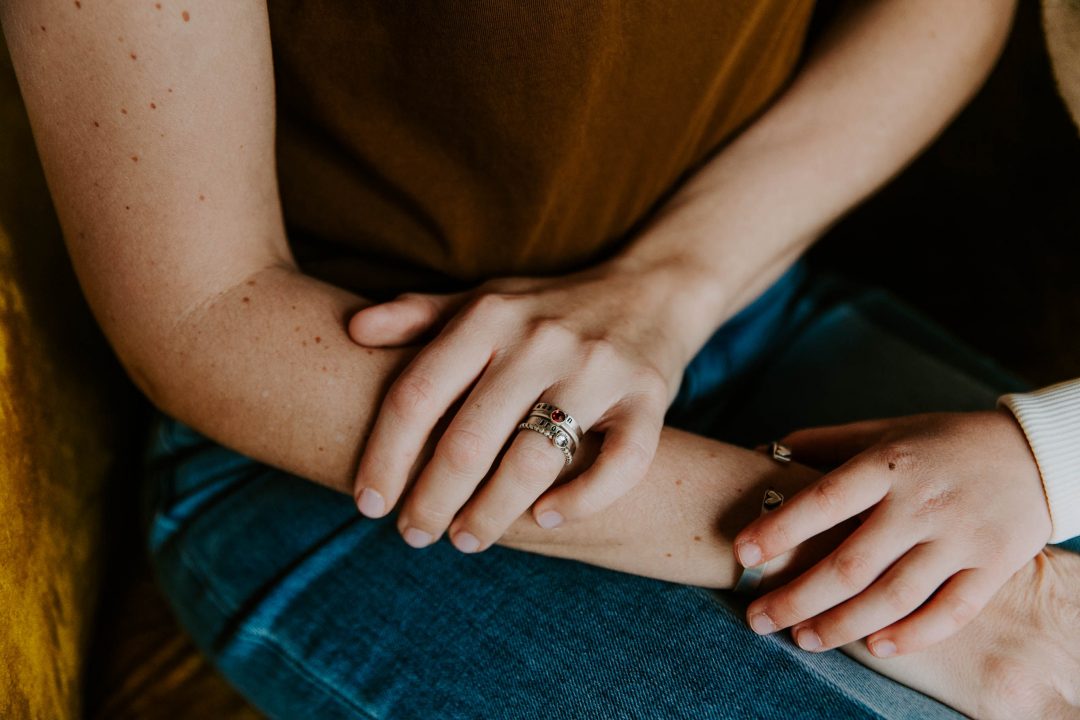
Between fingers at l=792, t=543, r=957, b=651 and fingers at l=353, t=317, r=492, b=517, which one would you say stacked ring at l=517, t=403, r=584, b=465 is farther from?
fingers at l=792, t=543, r=957, b=651

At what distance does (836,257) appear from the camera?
1.29 m

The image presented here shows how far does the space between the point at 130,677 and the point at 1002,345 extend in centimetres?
126

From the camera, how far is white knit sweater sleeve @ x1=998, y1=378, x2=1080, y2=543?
2.05 ft

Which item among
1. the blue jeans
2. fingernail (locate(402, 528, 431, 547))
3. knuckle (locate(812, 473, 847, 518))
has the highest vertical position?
knuckle (locate(812, 473, 847, 518))

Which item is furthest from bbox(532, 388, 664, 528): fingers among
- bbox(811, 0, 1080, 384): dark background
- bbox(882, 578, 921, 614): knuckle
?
bbox(811, 0, 1080, 384): dark background

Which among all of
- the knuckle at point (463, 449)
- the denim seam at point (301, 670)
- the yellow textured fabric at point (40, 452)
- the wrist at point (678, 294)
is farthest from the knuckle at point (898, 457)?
the yellow textured fabric at point (40, 452)

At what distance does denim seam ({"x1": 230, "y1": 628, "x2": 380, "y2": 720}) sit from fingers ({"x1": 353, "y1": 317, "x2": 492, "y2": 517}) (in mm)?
160

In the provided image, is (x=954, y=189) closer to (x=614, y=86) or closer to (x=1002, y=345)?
(x=1002, y=345)

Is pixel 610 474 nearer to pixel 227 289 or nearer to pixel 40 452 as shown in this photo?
pixel 227 289

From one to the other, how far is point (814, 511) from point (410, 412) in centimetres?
32

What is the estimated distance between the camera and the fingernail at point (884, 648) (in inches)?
23.7

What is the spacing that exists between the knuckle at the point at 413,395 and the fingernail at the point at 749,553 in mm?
270

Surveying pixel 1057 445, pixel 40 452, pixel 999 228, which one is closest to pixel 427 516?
pixel 40 452

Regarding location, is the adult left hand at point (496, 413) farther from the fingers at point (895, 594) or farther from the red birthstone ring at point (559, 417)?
the fingers at point (895, 594)
